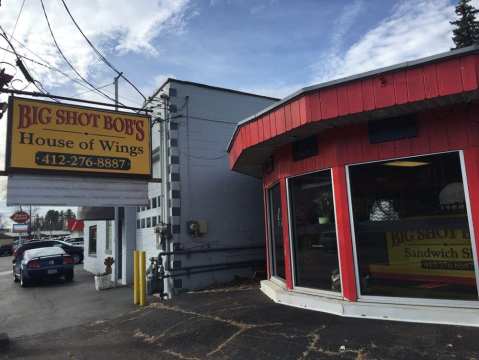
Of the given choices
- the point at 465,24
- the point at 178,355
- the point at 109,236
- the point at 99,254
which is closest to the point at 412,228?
the point at 178,355

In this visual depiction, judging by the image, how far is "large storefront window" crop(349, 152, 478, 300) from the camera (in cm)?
539

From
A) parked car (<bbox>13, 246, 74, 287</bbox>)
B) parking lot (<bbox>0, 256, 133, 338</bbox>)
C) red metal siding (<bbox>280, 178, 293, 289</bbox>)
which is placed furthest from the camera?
parked car (<bbox>13, 246, 74, 287</bbox>)

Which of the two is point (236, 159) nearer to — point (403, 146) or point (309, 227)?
point (309, 227)

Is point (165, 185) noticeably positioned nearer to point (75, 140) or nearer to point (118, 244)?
point (75, 140)

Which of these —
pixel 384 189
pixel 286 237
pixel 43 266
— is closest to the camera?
pixel 384 189

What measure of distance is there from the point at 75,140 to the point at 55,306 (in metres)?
4.81

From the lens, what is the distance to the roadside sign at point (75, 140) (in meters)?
8.02

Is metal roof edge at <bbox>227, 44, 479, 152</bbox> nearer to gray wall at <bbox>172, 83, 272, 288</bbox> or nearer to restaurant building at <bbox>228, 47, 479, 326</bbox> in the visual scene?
restaurant building at <bbox>228, 47, 479, 326</bbox>

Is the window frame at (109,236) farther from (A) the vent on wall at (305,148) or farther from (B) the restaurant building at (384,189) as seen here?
(A) the vent on wall at (305,148)

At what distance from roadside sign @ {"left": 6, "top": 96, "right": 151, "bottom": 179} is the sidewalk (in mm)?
3514

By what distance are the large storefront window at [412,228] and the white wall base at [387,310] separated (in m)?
0.29

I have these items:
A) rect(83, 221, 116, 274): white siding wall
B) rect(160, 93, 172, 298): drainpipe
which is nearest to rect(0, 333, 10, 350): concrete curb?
rect(160, 93, 172, 298): drainpipe

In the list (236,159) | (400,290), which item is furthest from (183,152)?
(400,290)

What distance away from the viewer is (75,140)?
8578 millimetres
